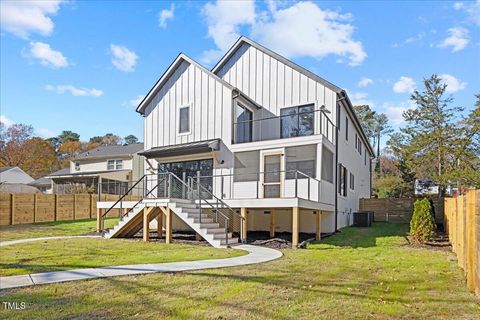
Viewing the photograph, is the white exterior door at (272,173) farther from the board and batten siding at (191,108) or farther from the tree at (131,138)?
the tree at (131,138)

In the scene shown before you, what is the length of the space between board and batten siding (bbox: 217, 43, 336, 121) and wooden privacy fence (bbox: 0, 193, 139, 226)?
10041mm

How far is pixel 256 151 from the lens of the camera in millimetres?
15312

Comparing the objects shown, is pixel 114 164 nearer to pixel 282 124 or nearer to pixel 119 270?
pixel 282 124

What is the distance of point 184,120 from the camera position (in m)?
17.5

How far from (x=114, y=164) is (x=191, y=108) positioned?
22787mm

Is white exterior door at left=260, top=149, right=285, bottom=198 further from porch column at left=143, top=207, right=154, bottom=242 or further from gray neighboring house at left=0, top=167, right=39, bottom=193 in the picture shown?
gray neighboring house at left=0, top=167, right=39, bottom=193

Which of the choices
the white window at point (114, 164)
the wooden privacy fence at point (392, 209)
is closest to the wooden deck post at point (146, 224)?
the wooden privacy fence at point (392, 209)

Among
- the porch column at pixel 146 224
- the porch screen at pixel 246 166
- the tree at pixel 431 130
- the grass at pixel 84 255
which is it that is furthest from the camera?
the tree at pixel 431 130

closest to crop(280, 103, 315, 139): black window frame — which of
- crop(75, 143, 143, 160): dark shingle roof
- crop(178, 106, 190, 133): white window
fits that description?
crop(178, 106, 190, 133): white window

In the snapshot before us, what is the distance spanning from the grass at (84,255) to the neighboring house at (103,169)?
22532 millimetres

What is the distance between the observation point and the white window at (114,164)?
1461 inches

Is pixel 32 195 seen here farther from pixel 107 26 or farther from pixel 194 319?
pixel 194 319

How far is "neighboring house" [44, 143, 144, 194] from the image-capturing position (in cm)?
3547

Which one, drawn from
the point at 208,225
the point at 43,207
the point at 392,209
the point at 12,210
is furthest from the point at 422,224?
the point at 12,210
